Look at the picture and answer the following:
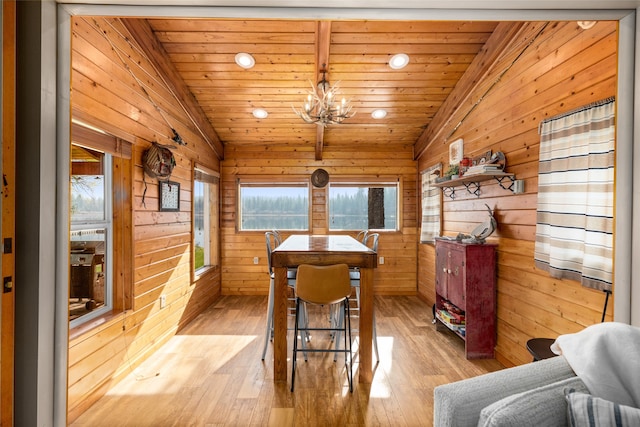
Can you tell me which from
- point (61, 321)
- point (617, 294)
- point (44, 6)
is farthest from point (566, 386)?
point (44, 6)

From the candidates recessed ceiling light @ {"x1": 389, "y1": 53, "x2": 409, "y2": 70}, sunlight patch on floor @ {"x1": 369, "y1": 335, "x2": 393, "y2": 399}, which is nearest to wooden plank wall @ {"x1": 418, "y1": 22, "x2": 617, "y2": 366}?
recessed ceiling light @ {"x1": 389, "y1": 53, "x2": 409, "y2": 70}

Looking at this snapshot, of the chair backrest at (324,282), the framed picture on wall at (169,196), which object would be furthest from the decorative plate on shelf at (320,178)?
the chair backrest at (324,282)

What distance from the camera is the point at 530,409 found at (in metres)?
0.91

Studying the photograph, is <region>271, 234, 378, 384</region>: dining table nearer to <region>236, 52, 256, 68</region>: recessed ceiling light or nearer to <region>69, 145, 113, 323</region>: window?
<region>69, 145, 113, 323</region>: window

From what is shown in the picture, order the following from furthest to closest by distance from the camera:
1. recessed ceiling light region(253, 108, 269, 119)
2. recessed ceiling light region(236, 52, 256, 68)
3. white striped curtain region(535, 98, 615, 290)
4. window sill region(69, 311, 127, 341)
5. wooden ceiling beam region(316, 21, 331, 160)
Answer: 1. recessed ceiling light region(253, 108, 269, 119)
2. recessed ceiling light region(236, 52, 256, 68)
3. wooden ceiling beam region(316, 21, 331, 160)
4. window sill region(69, 311, 127, 341)
5. white striped curtain region(535, 98, 615, 290)

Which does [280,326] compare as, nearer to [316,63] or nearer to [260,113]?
[316,63]

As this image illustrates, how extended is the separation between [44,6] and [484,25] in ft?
10.6

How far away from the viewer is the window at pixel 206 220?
4426 mm

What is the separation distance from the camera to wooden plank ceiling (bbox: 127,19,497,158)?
304cm

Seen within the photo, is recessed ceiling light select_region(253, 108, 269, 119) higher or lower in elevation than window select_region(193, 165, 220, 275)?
higher

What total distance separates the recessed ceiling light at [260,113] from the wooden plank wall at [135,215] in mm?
842

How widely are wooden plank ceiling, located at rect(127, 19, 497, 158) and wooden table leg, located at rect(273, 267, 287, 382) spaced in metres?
2.21

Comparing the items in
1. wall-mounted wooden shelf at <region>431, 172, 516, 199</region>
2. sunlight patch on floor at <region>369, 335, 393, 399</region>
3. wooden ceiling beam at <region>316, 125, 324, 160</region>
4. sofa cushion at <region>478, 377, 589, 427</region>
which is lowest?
sunlight patch on floor at <region>369, 335, 393, 399</region>

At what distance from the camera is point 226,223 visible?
5145 mm
